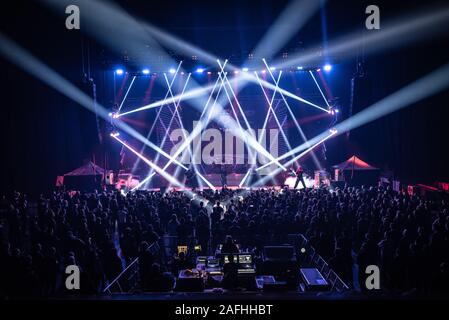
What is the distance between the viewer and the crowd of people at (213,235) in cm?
581

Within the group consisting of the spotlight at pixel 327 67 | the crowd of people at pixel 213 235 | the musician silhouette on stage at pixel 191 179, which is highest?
the spotlight at pixel 327 67

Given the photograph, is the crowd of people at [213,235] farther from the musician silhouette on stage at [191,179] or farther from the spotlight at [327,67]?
the spotlight at [327,67]

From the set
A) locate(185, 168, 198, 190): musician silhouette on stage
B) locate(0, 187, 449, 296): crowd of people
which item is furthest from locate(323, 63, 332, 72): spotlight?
locate(0, 187, 449, 296): crowd of people

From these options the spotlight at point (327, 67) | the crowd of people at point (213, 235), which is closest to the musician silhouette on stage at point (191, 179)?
the crowd of people at point (213, 235)

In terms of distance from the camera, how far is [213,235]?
28.9ft

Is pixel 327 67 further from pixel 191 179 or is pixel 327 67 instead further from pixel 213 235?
pixel 213 235

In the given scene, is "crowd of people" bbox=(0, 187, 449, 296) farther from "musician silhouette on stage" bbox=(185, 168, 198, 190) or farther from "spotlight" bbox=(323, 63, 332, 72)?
"spotlight" bbox=(323, 63, 332, 72)

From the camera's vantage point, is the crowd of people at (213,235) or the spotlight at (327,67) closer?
the crowd of people at (213,235)

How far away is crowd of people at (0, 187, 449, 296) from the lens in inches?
229

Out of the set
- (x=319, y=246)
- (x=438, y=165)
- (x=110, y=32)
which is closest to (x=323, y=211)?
(x=319, y=246)

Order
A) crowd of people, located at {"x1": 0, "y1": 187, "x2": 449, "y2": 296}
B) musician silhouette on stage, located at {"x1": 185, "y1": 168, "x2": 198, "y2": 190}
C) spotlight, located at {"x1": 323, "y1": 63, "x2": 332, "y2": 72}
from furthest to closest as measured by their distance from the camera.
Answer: spotlight, located at {"x1": 323, "y1": 63, "x2": 332, "y2": 72}
musician silhouette on stage, located at {"x1": 185, "y1": 168, "x2": 198, "y2": 190}
crowd of people, located at {"x1": 0, "y1": 187, "x2": 449, "y2": 296}

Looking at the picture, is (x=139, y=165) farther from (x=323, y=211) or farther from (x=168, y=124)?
(x=323, y=211)

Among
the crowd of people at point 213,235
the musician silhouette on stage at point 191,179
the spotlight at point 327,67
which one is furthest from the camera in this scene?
the spotlight at point 327,67

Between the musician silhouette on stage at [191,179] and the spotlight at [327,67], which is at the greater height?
the spotlight at [327,67]
